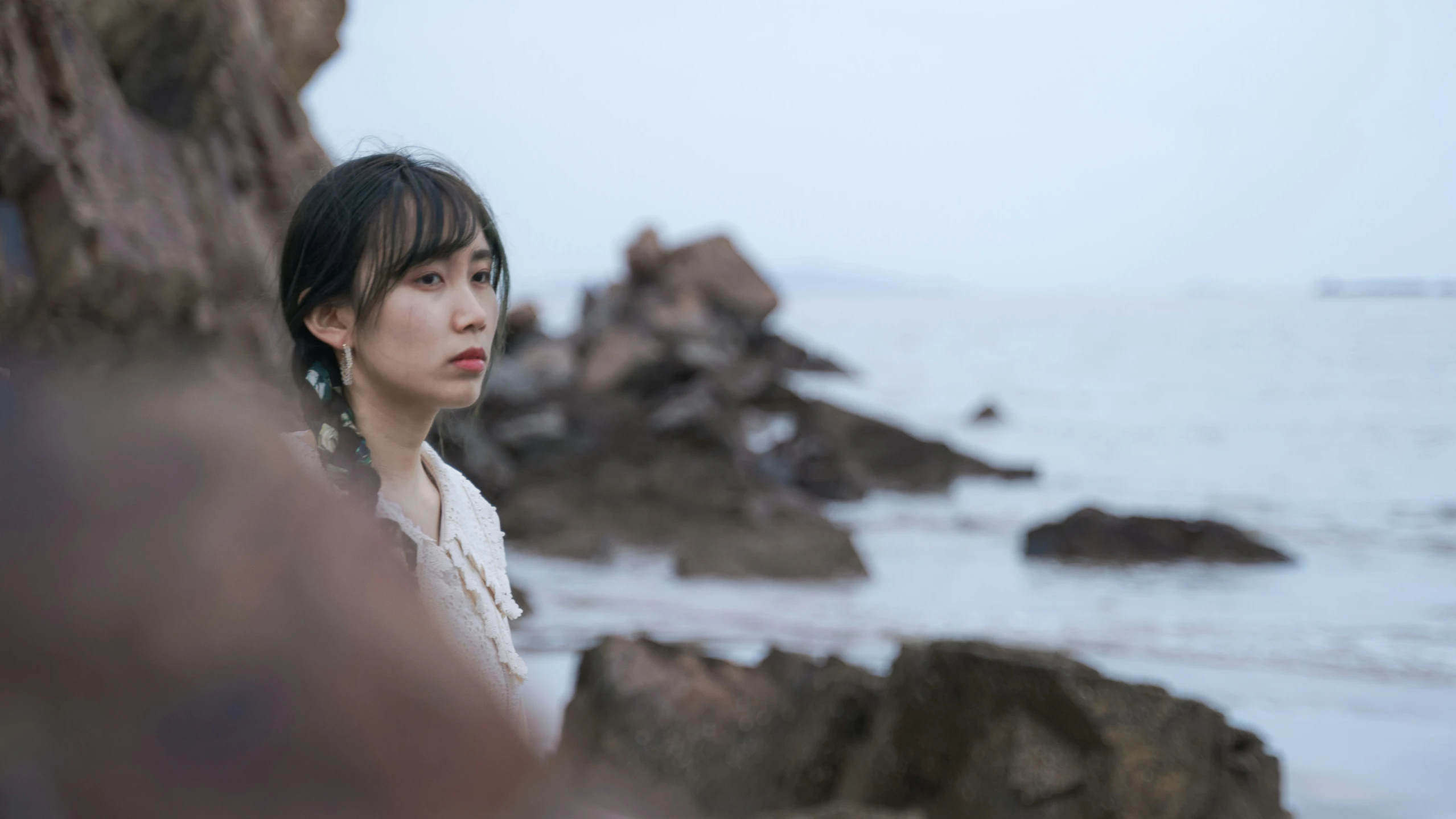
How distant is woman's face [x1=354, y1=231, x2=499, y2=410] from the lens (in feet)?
4.79

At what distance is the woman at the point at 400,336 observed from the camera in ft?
4.75

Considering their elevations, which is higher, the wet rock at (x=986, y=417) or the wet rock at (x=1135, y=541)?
the wet rock at (x=986, y=417)

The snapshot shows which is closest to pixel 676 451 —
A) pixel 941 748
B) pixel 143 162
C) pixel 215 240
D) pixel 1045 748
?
pixel 215 240

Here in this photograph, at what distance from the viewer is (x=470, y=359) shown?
1.49 metres

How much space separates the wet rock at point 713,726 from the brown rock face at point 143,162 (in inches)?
75.6

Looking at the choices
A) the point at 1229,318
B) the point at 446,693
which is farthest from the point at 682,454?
the point at 1229,318

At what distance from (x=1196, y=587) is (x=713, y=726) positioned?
294 inches

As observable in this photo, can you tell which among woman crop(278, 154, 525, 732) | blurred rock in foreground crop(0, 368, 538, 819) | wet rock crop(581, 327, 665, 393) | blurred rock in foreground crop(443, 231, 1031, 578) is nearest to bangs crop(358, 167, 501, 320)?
woman crop(278, 154, 525, 732)

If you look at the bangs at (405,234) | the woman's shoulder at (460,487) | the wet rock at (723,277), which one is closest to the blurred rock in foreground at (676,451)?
the wet rock at (723,277)

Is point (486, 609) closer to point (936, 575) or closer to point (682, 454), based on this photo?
point (936, 575)

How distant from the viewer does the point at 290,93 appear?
686 centimetres

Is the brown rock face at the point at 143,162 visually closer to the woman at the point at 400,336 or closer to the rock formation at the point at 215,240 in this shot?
the rock formation at the point at 215,240

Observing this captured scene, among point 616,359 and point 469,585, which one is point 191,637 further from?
point 616,359

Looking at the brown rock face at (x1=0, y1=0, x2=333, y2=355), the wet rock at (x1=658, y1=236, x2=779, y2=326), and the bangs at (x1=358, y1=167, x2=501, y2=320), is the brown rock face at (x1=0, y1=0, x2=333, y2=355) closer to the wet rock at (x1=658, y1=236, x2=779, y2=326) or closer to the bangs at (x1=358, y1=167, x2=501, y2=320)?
the bangs at (x1=358, y1=167, x2=501, y2=320)
